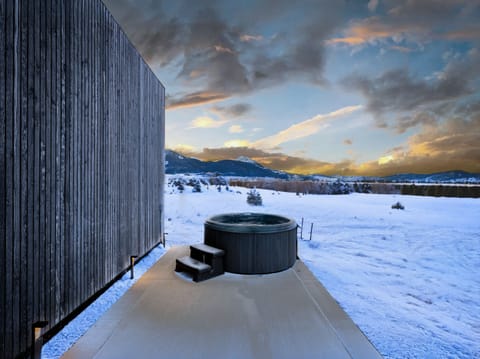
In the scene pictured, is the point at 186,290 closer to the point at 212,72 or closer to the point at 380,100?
the point at 212,72

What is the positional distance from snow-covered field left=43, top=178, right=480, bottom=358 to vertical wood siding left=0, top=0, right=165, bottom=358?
1.92 ft

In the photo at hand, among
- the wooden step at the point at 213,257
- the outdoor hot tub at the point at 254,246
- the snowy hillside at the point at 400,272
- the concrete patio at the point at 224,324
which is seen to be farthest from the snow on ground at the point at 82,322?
the snowy hillside at the point at 400,272

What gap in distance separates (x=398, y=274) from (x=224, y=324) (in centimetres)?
453

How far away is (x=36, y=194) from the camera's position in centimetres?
226

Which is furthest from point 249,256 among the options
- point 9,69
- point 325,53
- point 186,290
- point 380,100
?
point 380,100

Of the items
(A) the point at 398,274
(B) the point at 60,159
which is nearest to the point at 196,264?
(B) the point at 60,159

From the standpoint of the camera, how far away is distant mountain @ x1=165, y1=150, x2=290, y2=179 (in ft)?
226

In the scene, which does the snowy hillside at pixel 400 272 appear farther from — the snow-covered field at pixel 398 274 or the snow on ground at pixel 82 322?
the snow on ground at pixel 82 322

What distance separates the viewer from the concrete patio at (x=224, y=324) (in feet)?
6.81

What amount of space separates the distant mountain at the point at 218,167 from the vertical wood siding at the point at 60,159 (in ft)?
195

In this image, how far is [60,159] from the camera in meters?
2.60

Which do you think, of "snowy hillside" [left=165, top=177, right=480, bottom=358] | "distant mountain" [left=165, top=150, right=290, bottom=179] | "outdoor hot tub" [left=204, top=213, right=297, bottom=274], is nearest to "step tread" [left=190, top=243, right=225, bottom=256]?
"outdoor hot tub" [left=204, top=213, right=297, bottom=274]

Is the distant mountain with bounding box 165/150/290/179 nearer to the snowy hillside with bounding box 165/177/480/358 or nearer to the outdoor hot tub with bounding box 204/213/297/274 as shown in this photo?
the snowy hillside with bounding box 165/177/480/358

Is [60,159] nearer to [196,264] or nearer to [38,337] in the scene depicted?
[38,337]
